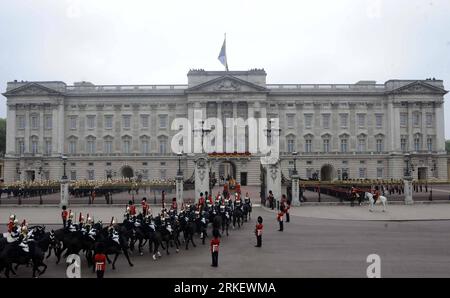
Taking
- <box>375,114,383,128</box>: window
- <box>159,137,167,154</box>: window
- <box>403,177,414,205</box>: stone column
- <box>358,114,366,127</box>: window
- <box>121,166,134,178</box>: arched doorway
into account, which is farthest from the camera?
<box>375,114,383,128</box>: window

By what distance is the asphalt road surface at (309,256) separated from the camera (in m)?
12.0

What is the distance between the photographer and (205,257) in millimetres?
14375

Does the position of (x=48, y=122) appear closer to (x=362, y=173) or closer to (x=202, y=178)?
(x=202, y=178)

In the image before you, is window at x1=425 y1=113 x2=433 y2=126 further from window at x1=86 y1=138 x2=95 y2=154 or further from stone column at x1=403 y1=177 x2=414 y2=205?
window at x1=86 y1=138 x2=95 y2=154

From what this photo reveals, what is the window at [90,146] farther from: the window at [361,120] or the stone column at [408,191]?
the stone column at [408,191]

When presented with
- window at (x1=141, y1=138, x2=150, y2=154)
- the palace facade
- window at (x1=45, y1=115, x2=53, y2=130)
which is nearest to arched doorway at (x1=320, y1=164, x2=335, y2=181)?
the palace facade

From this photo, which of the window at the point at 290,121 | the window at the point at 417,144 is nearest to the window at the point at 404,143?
the window at the point at 417,144

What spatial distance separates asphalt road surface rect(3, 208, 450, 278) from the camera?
12023mm

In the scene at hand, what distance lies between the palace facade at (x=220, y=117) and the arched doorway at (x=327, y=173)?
0.95ft

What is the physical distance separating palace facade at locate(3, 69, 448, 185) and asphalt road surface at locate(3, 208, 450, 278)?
156 feet

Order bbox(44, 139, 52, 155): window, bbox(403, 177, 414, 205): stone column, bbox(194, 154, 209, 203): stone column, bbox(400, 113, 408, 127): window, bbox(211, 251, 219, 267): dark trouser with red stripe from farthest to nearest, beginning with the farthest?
bbox(400, 113, 408, 127): window → bbox(44, 139, 52, 155): window → bbox(403, 177, 414, 205): stone column → bbox(194, 154, 209, 203): stone column → bbox(211, 251, 219, 267): dark trouser with red stripe

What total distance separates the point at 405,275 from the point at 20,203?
32.1m

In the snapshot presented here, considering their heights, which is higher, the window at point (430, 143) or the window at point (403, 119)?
the window at point (403, 119)
